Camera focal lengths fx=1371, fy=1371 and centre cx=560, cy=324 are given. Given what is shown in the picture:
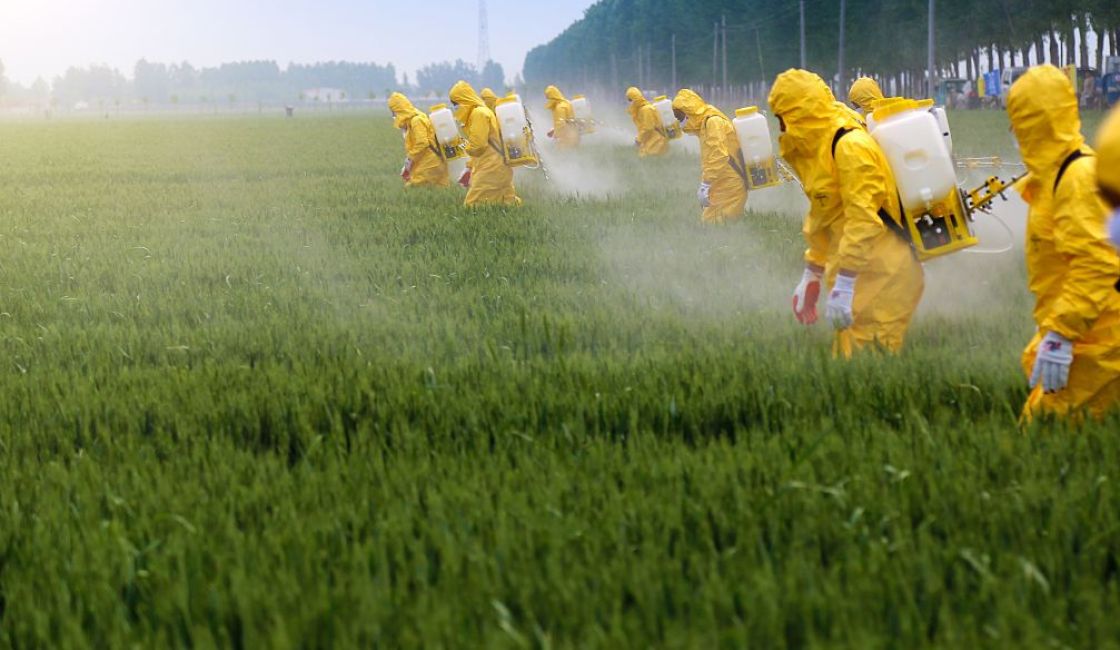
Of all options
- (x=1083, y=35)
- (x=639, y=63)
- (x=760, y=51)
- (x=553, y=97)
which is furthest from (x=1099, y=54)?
(x=639, y=63)

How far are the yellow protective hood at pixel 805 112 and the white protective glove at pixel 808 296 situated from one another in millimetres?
683

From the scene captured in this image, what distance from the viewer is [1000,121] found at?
44969 millimetres

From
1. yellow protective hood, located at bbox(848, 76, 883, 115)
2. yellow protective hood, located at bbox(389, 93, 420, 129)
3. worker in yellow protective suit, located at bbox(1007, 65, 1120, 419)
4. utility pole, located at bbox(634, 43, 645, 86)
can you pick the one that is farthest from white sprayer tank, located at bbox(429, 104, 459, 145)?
utility pole, located at bbox(634, 43, 645, 86)

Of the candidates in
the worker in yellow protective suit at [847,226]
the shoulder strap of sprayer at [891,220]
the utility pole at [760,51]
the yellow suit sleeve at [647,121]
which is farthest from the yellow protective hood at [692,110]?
the utility pole at [760,51]

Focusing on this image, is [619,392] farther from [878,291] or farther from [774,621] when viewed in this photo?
[774,621]

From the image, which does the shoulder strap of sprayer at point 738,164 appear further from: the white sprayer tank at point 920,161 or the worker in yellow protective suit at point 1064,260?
the worker in yellow protective suit at point 1064,260

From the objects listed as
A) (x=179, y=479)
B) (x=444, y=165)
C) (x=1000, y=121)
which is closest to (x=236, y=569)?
(x=179, y=479)

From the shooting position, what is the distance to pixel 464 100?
18.5 metres

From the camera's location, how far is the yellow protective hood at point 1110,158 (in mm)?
2713

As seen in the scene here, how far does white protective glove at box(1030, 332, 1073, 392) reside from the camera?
5.02m

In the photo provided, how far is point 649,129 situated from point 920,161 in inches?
1035

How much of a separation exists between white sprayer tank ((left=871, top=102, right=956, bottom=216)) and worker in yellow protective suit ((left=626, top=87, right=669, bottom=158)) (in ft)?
85.0

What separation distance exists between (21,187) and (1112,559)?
89.3 ft

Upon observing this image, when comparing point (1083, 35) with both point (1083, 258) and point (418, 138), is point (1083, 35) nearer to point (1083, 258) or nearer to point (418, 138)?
point (418, 138)
